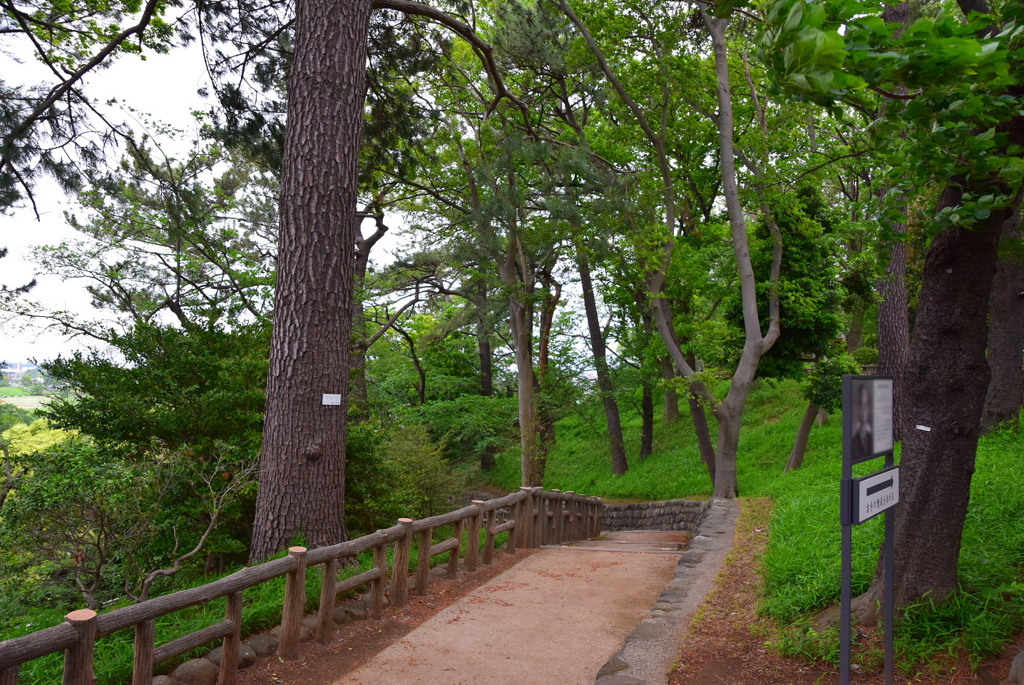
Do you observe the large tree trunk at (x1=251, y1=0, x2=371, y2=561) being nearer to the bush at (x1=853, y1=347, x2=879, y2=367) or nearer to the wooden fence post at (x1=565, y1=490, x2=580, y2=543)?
the wooden fence post at (x1=565, y1=490, x2=580, y2=543)

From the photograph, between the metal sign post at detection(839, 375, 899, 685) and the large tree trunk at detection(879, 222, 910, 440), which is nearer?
the metal sign post at detection(839, 375, 899, 685)

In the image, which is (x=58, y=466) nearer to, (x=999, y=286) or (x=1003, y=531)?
(x=1003, y=531)

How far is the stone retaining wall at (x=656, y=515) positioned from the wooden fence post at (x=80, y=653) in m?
10.7

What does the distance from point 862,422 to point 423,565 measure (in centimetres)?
434

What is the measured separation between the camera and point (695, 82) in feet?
46.0

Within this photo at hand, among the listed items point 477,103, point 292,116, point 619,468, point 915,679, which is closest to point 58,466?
point 292,116

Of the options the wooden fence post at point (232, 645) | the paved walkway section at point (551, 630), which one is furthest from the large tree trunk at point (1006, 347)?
the wooden fence post at point (232, 645)

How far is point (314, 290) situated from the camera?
20.7 ft

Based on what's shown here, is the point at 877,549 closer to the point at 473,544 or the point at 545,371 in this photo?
the point at 473,544

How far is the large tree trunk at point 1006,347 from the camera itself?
9.50m

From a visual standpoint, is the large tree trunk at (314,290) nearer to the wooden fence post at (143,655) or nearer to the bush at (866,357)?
the wooden fence post at (143,655)

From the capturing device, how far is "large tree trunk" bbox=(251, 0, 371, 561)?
20.1 feet

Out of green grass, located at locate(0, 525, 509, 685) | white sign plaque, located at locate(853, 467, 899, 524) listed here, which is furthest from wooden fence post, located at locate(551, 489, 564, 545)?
white sign plaque, located at locate(853, 467, 899, 524)

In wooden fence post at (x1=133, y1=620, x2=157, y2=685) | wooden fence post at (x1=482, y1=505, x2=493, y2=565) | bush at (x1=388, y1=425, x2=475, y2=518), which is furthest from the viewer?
bush at (x1=388, y1=425, x2=475, y2=518)
